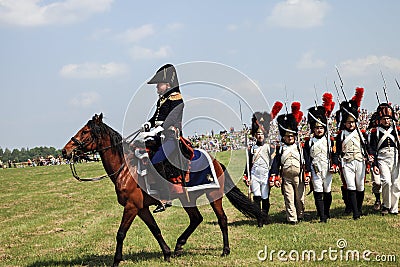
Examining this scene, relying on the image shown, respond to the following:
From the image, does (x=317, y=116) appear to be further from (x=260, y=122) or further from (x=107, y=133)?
(x=107, y=133)

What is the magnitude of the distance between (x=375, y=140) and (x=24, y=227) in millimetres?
9253

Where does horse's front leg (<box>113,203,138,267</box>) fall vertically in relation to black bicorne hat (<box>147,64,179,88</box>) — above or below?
below

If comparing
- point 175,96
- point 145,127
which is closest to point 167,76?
point 175,96

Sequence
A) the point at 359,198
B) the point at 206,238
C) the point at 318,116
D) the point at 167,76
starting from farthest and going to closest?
the point at 359,198, the point at 318,116, the point at 206,238, the point at 167,76

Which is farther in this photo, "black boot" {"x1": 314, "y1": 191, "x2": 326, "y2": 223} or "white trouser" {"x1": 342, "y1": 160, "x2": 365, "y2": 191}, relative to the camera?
"white trouser" {"x1": 342, "y1": 160, "x2": 365, "y2": 191}

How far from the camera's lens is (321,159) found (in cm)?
1203

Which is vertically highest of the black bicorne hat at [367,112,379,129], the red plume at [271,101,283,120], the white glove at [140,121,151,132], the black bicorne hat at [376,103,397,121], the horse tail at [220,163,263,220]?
the red plume at [271,101,283,120]

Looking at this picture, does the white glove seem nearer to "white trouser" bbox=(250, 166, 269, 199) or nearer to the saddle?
the saddle

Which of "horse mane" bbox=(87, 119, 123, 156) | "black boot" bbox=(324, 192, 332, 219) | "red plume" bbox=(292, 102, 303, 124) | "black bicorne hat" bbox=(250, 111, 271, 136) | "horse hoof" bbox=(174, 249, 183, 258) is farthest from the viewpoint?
"red plume" bbox=(292, 102, 303, 124)

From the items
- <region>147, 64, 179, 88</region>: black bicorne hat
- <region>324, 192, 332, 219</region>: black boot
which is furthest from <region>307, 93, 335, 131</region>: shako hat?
<region>147, 64, 179, 88</region>: black bicorne hat

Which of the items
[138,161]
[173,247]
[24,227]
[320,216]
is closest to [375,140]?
[320,216]

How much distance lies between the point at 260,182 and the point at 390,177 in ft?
10.1

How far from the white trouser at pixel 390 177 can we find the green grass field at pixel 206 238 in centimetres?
42

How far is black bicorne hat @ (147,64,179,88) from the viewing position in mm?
8531
